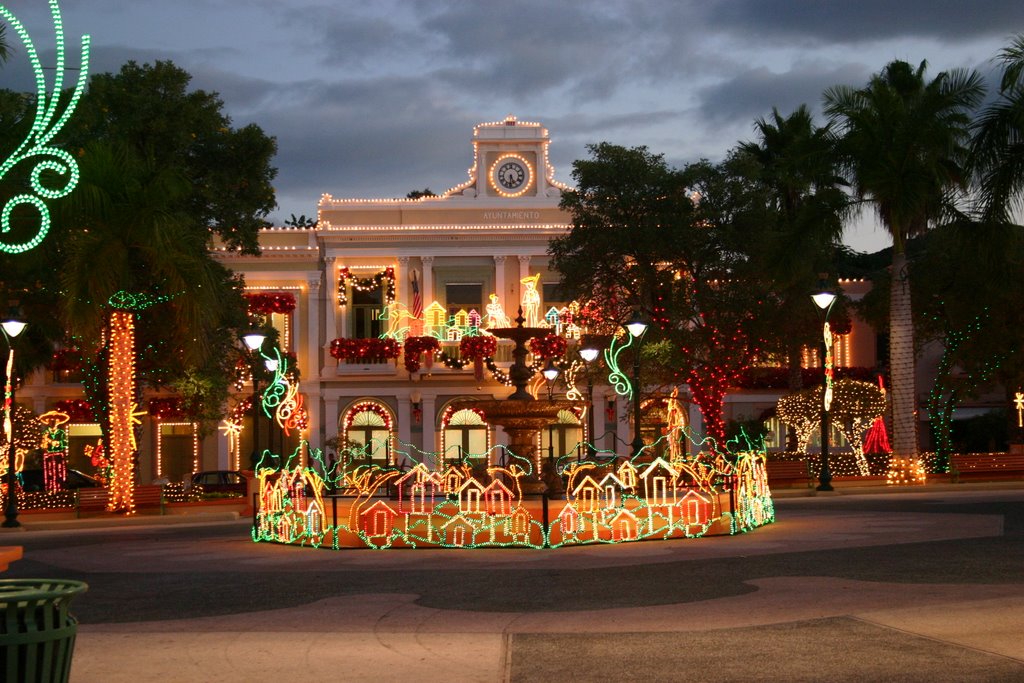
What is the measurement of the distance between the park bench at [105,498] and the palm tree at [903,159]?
17.9 m

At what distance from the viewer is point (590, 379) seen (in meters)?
41.8

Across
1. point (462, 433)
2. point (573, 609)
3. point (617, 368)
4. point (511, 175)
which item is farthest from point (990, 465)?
point (573, 609)

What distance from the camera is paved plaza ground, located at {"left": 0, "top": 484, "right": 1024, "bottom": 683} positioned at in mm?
9703

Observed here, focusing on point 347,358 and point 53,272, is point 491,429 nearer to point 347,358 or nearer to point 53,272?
point 347,358

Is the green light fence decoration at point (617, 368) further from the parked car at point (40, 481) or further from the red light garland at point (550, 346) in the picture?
the parked car at point (40, 481)

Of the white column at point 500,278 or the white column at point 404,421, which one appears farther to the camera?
Answer: the white column at point 404,421

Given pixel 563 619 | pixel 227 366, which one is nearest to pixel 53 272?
pixel 227 366

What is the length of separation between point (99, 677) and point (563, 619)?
4.27 m

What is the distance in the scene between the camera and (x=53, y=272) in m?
32.4

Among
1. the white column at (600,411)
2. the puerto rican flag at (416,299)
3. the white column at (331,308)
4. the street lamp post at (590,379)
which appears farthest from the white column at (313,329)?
the white column at (600,411)

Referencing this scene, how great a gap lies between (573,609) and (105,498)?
20.7 meters

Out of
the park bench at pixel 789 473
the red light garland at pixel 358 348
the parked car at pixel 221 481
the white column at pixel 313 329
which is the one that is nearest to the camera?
the park bench at pixel 789 473

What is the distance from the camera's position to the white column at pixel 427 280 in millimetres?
49219

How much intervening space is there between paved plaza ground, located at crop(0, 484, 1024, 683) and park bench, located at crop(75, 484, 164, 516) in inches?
382
